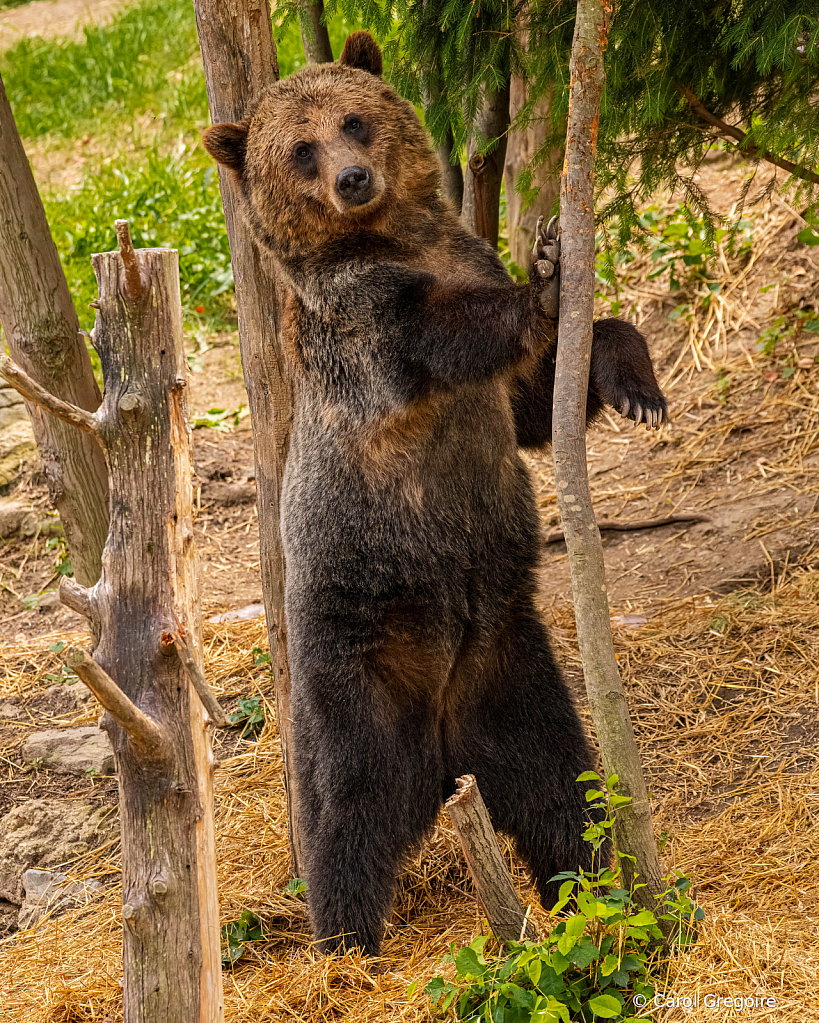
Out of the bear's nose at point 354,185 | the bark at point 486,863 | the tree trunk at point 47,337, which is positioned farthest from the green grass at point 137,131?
the bark at point 486,863

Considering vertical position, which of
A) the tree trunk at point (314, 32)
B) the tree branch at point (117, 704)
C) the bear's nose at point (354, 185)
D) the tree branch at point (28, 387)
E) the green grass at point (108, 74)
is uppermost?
the green grass at point (108, 74)

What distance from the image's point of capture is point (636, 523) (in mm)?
6160

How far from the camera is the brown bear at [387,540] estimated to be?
142 inches

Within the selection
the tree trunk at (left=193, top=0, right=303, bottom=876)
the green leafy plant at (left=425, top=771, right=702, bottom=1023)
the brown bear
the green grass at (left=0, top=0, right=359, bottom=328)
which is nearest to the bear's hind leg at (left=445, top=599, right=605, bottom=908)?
the brown bear

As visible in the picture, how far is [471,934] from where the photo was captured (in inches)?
149

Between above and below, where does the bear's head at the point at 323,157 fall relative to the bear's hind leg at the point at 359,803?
above

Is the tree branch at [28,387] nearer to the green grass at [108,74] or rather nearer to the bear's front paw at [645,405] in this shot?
the bear's front paw at [645,405]

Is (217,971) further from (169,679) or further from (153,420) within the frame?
(153,420)

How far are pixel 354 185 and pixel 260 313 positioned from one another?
31.7 inches

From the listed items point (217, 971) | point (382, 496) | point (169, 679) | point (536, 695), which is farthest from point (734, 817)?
point (169, 679)

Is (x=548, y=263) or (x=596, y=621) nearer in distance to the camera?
(x=596, y=621)

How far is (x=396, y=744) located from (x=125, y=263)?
1924 millimetres

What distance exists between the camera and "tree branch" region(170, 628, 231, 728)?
2713mm

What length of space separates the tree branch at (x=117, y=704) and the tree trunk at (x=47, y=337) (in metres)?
2.80
